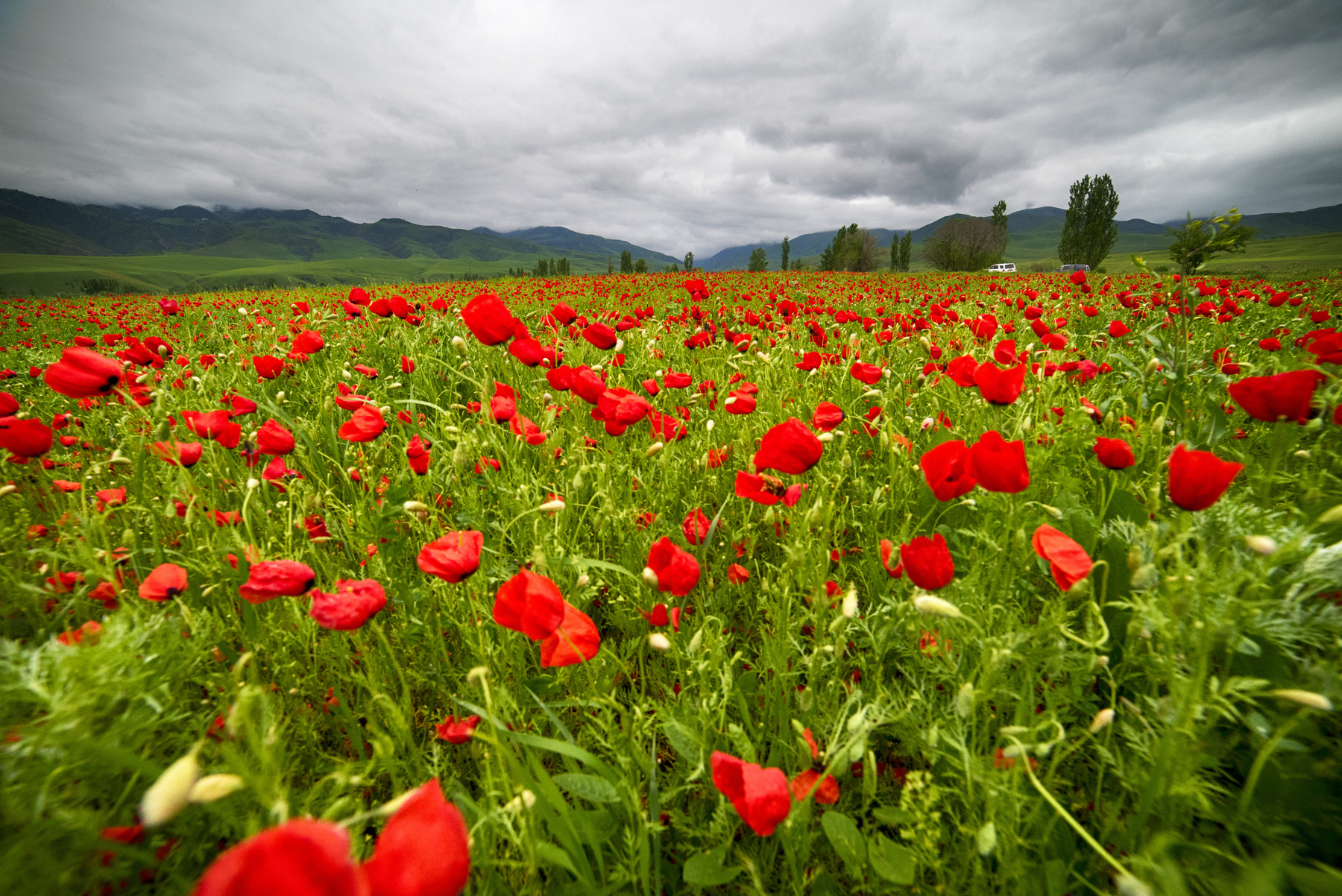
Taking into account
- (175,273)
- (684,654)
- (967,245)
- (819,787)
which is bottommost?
(819,787)

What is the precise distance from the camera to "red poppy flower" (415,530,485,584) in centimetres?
121

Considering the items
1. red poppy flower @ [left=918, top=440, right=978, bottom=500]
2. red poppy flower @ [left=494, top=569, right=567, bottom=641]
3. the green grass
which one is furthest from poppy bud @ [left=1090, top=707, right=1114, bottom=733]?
the green grass

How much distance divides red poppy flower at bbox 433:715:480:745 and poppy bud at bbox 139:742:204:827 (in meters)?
0.58

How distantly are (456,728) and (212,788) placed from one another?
620 millimetres

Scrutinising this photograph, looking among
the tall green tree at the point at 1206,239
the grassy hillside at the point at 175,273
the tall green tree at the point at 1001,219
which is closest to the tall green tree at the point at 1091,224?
the tall green tree at the point at 1001,219

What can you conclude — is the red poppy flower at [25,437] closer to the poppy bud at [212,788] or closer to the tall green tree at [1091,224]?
the poppy bud at [212,788]

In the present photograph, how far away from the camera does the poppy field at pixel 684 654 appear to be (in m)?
0.92

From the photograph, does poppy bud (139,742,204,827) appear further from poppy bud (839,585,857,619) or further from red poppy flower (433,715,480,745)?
poppy bud (839,585,857,619)

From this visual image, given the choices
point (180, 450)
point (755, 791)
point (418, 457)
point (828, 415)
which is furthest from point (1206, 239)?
point (180, 450)

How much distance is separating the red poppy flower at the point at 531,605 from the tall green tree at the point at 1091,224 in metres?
56.8

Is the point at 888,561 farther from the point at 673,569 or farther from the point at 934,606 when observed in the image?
the point at 673,569

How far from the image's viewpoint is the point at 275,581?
119 centimetres

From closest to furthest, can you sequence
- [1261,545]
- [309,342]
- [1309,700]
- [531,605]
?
1. [1309,700]
2. [1261,545]
3. [531,605]
4. [309,342]

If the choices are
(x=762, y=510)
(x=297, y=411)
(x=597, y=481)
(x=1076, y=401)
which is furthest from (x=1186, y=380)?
(x=297, y=411)
